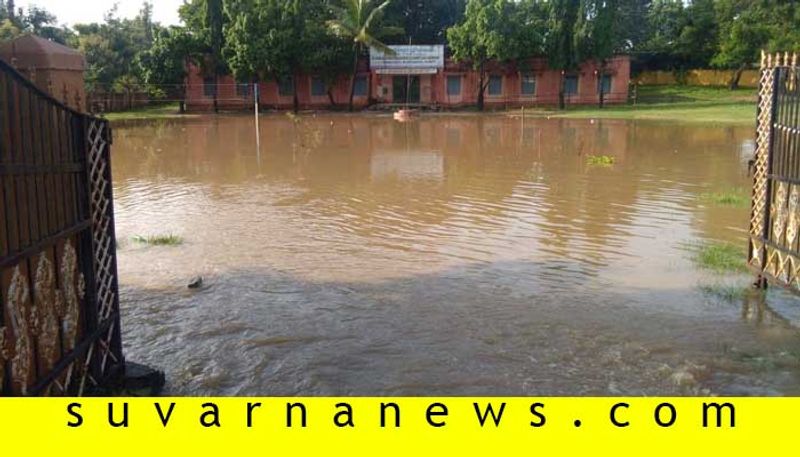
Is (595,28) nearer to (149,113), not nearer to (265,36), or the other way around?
(265,36)

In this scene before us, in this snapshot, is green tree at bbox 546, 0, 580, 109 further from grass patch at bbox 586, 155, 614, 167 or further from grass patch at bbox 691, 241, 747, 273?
grass patch at bbox 691, 241, 747, 273

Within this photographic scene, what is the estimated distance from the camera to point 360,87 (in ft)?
169

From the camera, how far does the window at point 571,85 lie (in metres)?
49.2

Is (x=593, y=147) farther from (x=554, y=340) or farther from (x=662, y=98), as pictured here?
(x=662, y=98)

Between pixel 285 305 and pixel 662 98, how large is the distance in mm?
47947

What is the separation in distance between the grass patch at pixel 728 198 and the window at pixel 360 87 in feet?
128

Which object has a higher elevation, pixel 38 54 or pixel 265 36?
pixel 265 36

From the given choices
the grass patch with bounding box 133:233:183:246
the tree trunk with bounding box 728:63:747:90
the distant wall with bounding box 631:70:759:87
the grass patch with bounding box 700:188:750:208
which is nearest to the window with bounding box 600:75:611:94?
the tree trunk with bounding box 728:63:747:90

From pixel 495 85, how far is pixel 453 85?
2.86 meters

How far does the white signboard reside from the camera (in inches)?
1934

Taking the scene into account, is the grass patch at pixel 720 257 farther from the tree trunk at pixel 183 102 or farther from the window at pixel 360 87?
the window at pixel 360 87

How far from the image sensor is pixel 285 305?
7.43 metres

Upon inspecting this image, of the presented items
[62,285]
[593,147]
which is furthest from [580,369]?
[593,147]

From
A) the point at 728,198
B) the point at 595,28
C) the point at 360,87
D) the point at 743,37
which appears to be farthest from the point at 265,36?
the point at 728,198
